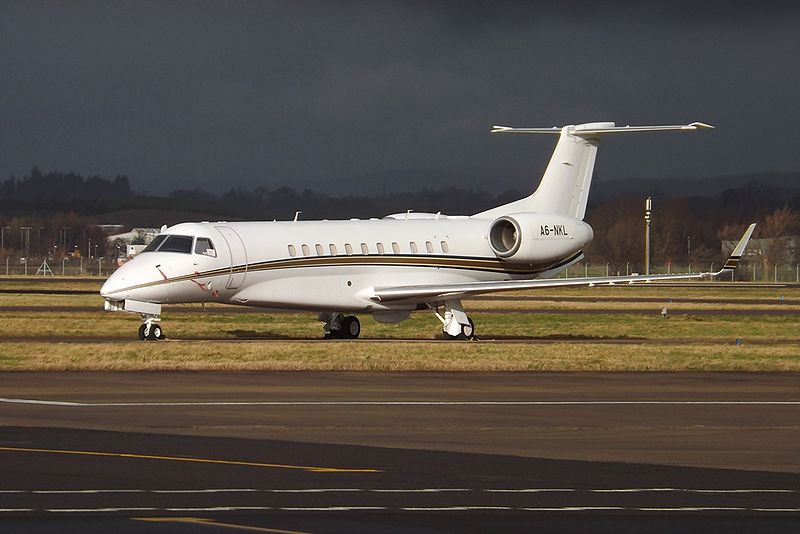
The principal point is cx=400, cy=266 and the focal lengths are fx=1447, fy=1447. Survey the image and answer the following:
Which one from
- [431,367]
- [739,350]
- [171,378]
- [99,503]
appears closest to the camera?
[99,503]

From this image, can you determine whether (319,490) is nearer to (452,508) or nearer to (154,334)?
(452,508)

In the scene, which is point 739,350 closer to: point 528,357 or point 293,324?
point 528,357

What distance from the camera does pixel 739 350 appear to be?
104 feet

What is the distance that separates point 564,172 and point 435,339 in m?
7.30

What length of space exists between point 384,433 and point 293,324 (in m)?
25.9

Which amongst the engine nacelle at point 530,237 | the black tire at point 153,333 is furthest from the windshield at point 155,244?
the engine nacelle at point 530,237

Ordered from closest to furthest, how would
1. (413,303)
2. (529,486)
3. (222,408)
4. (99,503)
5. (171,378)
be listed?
(99,503)
(529,486)
(222,408)
(171,378)
(413,303)

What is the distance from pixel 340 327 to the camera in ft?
126

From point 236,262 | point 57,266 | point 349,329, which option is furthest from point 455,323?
point 57,266

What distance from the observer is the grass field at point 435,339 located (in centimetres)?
2869

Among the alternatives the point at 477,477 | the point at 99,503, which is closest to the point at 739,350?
the point at 477,477

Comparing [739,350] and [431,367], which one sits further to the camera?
[739,350]

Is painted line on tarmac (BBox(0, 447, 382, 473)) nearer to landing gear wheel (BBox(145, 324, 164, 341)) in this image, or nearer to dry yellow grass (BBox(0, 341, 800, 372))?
dry yellow grass (BBox(0, 341, 800, 372))

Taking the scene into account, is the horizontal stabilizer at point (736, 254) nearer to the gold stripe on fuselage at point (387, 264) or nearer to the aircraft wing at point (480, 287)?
the aircraft wing at point (480, 287)
